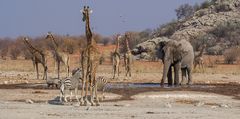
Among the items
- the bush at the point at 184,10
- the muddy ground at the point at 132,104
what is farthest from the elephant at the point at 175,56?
the bush at the point at 184,10

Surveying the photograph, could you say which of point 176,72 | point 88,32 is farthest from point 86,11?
point 176,72

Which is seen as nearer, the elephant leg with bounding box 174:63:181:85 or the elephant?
the elephant

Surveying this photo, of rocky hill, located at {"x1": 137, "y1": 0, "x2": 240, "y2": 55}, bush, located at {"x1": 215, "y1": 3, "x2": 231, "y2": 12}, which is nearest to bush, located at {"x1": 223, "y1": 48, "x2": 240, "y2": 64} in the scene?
rocky hill, located at {"x1": 137, "y1": 0, "x2": 240, "y2": 55}

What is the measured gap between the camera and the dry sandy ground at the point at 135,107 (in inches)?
696

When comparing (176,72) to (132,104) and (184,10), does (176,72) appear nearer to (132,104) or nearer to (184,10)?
(132,104)

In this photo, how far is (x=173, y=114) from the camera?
59.7ft

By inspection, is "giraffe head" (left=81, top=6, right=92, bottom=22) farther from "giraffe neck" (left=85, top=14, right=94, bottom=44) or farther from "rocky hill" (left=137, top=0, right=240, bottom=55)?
"rocky hill" (left=137, top=0, right=240, bottom=55)

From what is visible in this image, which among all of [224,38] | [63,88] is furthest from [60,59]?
[224,38]

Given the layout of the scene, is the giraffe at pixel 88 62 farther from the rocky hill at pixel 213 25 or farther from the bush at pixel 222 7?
the bush at pixel 222 7

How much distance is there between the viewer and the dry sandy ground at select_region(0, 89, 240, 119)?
17.7 metres

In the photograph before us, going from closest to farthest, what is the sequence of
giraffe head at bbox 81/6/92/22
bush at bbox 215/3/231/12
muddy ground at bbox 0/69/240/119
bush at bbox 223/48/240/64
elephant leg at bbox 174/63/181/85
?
muddy ground at bbox 0/69/240/119
giraffe head at bbox 81/6/92/22
elephant leg at bbox 174/63/181/85
bush at bbox 223/48/240/64
bush at bbox 215/3/231/12

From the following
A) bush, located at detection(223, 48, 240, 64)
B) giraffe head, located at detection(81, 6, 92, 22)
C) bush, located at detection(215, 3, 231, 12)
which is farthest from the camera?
bush, located at detection(215, 3, 231, 12)

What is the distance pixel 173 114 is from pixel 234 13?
197 ft

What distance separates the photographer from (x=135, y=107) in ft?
69.2
